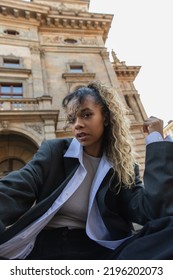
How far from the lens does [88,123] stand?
190cm

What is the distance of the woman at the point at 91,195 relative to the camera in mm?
1372

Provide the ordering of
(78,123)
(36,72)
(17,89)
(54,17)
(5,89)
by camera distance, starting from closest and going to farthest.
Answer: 1. (78,123)
2. (5,89)
3. (17,89)
4. (36,72)
5. (54,17)

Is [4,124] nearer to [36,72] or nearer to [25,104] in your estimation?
[25,104]

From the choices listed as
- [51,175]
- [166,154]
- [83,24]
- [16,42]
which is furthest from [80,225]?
[83,24]

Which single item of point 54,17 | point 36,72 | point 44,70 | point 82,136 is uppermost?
point 54,17

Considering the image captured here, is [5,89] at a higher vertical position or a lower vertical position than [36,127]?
higher

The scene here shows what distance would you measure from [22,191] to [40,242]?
0.48 meters

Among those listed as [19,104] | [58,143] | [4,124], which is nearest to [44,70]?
[19,104]

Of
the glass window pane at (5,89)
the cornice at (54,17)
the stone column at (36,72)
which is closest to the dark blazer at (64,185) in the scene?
the stone column at (36,72)

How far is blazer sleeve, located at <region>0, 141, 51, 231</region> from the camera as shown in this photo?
4.32 ft

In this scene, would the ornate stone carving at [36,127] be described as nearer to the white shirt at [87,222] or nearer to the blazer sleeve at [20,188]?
the white shirt at [87,222]

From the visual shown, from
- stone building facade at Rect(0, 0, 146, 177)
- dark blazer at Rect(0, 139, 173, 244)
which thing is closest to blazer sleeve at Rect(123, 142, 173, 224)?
dark blazer at Rect(0, 139, 173, 244)

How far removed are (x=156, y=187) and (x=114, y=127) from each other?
89 cm

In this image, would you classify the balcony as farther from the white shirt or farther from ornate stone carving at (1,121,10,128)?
the white shirt
